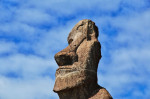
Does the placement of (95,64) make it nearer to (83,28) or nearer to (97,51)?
(97,51)

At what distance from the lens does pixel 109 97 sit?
11.6 m

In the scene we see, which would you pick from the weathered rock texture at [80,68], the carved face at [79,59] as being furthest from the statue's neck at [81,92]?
the carved face at [79,59]

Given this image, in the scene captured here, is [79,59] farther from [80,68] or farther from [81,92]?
[81,92]

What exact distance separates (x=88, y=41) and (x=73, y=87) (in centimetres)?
170

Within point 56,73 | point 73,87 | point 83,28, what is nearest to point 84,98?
point 73,87

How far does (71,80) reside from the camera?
467 inches

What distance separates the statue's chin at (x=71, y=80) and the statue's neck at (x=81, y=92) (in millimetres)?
163

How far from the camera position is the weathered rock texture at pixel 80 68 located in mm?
11758

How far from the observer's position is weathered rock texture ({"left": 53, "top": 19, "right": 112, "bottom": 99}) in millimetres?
11758

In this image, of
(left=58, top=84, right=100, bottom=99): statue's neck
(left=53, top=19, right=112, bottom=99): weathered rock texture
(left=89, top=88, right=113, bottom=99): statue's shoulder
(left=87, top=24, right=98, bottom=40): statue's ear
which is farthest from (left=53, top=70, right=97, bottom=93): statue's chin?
(left=87, top=24, right=98, bottom=40): statue's ear

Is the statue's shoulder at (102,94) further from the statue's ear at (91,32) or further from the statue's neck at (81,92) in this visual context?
the statue's ear at (91,32)

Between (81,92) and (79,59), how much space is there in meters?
1.12

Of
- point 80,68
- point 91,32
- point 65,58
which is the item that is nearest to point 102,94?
point 80,68

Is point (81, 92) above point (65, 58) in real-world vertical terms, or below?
below
